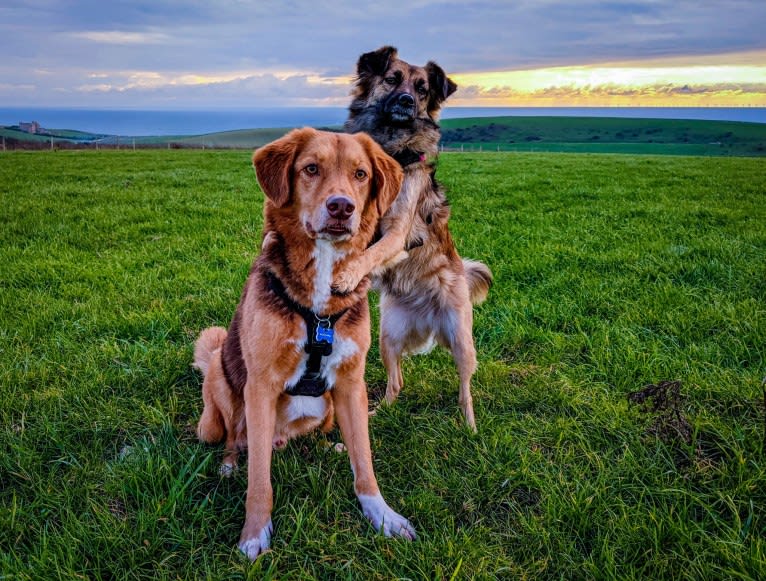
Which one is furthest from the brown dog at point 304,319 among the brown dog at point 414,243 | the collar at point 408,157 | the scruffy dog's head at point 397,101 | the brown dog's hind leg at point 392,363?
the scruffy dog's head at point 397,101

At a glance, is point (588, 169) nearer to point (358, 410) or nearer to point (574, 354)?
point (574, 354)

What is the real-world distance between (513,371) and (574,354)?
24.9 inches

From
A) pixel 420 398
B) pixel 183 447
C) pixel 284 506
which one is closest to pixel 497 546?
pixel 284 506

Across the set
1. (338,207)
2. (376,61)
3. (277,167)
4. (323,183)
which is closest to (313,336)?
(338,207)

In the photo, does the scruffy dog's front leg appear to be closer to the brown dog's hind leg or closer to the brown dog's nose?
the brown dog's nose

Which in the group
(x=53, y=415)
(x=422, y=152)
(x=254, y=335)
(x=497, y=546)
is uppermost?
(x=422, y=152)

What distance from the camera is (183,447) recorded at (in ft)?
10.3

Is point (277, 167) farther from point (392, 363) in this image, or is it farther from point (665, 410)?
point (665, 410)

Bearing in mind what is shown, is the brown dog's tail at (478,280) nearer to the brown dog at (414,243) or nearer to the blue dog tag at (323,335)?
the brown dog at (414,243)

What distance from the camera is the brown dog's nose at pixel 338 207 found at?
265 centimetres

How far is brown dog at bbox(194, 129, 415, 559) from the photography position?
103 inches

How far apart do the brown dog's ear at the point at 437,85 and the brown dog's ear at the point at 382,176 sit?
1.71m

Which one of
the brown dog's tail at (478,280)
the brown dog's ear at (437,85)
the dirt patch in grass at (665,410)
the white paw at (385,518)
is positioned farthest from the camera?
the brown dog's ear at (437,85)

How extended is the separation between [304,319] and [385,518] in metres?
1.06
